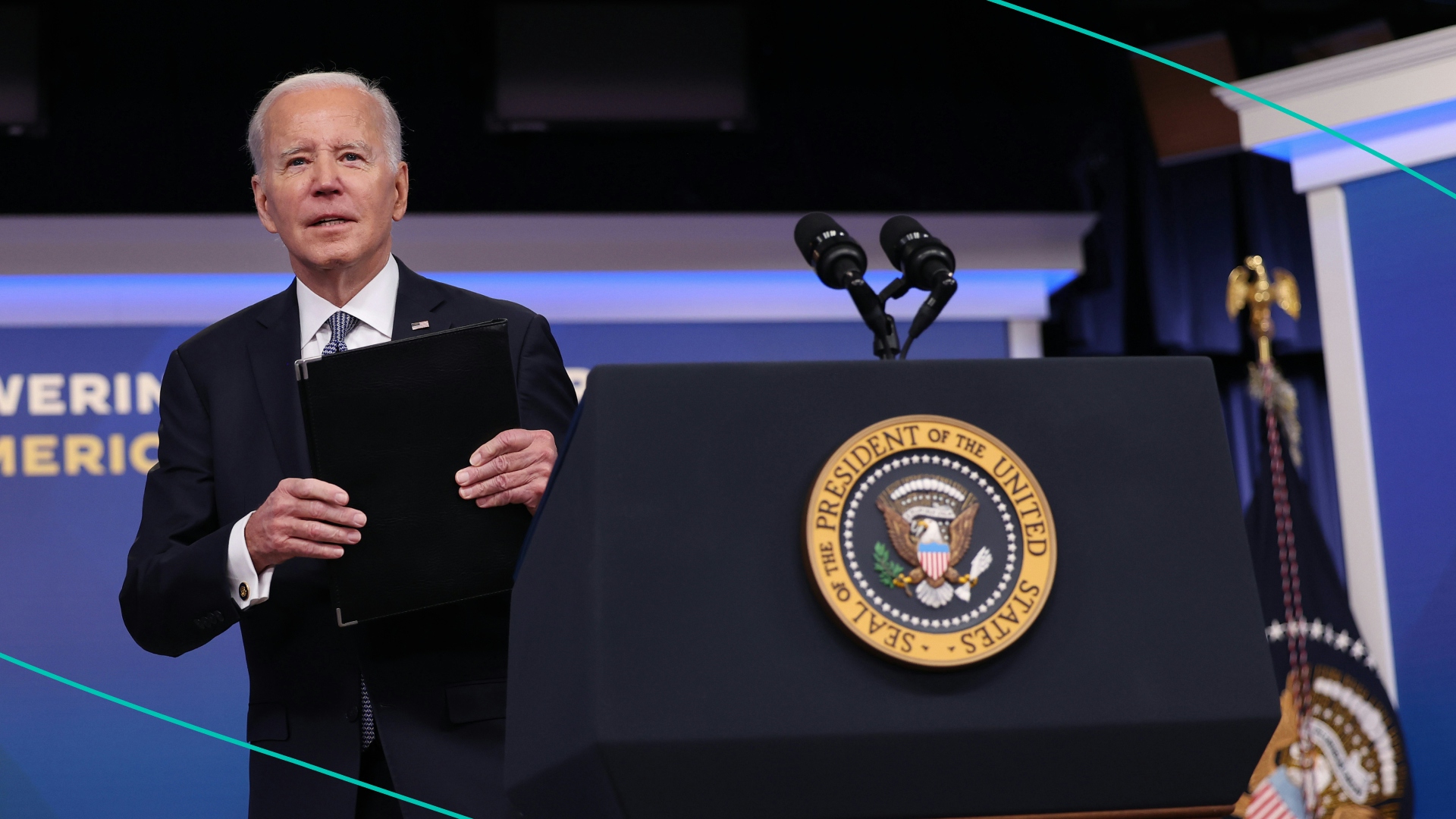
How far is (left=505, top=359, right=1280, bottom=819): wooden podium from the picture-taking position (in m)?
0.82

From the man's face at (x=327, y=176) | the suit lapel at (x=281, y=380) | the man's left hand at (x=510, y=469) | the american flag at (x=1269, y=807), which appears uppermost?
the man's face at (x=327, y=176)

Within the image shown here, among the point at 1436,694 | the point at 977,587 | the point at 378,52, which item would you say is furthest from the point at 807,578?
the point at 378,52

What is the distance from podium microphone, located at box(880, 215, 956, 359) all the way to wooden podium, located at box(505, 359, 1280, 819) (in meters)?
0.30

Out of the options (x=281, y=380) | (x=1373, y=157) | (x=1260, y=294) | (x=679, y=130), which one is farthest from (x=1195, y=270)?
(x=281, y=380)

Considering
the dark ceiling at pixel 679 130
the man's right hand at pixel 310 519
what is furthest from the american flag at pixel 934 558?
the dark ceiling at pixel 679 130

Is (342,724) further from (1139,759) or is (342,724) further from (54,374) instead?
(54,374)

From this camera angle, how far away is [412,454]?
1206mm

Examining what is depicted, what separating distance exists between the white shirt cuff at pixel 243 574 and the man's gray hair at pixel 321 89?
0.44 metres

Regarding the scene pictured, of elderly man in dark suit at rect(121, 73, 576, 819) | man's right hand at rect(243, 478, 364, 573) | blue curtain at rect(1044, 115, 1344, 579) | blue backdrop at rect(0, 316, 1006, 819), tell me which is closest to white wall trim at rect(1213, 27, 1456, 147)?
Answer: blue curtain at rect(1044, 115, 1344, 579)

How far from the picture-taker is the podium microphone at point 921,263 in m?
1.22

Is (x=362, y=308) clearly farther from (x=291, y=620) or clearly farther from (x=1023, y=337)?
(x=1023, y=337)

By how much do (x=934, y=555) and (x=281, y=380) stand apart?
818mm

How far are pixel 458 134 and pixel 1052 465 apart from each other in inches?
120

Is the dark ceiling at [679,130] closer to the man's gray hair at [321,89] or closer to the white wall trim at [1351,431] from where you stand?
the white wall trim at [1351,431]
